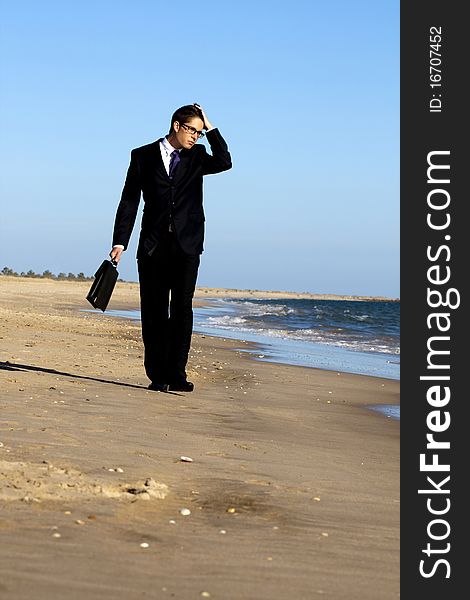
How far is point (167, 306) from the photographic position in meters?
7.22

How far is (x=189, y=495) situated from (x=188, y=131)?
383cm

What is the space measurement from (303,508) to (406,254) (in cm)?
258

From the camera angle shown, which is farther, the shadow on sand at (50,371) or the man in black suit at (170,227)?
the shadow on sand at (50,371)

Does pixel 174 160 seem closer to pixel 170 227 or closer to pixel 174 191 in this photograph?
pixel 174 191

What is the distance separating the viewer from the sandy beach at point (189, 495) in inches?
111

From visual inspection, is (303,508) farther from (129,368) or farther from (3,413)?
(129,368)

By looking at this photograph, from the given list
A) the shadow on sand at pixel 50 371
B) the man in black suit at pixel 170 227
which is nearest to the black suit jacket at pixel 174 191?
the man in black suit at pixel 170 227

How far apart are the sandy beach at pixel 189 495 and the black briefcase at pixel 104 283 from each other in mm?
678

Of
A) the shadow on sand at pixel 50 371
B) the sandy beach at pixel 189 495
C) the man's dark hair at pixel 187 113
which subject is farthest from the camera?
the shadow on sand at pixel 50 371

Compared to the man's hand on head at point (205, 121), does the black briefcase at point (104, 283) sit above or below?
below

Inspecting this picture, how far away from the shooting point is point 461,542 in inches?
133

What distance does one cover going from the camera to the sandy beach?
9.23 ft

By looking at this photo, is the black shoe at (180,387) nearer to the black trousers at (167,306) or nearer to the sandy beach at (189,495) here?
the black trousers at (167,306)

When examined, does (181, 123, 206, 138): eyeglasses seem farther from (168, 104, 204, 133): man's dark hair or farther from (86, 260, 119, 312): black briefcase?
(86, 260, 119, 312): black briefcase
